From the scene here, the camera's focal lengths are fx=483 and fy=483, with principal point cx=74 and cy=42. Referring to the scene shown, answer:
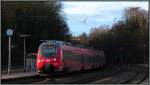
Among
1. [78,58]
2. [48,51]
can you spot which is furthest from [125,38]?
[48,51]

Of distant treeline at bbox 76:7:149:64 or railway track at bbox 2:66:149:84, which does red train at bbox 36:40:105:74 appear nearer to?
railway track at bbox 2:66:149:84

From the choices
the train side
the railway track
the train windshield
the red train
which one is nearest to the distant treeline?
the train side

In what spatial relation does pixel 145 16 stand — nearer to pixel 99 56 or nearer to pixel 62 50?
pixel 62 50

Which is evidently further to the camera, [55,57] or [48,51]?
[48,51]

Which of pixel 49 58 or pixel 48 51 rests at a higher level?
pixel 48 51

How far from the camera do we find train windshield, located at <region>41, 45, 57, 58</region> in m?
35.2

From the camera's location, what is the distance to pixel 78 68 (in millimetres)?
41125

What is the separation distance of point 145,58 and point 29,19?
23303 millimetres

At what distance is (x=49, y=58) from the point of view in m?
35.2

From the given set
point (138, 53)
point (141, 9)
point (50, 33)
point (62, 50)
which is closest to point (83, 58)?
point (62, 50)

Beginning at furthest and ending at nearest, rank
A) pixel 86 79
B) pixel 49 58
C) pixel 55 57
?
pixel 49 58 → pixel 55 57 → pixel 86 79

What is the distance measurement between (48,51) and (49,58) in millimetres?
516

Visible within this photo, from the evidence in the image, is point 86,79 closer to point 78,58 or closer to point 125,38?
point 78,58

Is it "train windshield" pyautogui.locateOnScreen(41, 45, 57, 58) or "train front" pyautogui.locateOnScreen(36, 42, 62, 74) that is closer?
"train front" pyautogui.locateOnScreen(36, 42, 62, 74)
